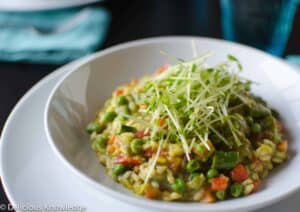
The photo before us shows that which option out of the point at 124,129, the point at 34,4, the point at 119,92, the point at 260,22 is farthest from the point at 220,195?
the point at 34,4

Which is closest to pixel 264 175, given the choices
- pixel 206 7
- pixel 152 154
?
pixel 152 154

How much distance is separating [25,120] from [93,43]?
0.77m

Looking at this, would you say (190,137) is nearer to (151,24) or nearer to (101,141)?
(101,141)

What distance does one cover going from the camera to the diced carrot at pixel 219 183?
1.78m

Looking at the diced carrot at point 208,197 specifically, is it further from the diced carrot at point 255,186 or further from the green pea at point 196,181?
the diced carrot at point 255,186

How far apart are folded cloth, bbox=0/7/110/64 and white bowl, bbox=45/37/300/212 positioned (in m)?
→ 0.38

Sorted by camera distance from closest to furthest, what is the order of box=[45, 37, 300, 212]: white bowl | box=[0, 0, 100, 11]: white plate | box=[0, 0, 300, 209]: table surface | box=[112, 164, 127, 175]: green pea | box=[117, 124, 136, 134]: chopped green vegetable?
box=[45, 37, 300, 212]: white bowl → box=[112, 164, 127, 175]: green pea → box=[117, 124, 136, 134]: chopped green vegetable → box=[0, 0, 300, 209]: table surface → box=[0, 0, 100, 11]: white plate

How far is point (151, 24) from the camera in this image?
312cm

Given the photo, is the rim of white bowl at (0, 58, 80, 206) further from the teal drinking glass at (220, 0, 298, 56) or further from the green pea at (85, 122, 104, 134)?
the teal drinking glass at (220, 0, 298, 56)

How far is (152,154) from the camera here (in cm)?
188

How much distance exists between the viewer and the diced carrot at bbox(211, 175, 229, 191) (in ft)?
5.83

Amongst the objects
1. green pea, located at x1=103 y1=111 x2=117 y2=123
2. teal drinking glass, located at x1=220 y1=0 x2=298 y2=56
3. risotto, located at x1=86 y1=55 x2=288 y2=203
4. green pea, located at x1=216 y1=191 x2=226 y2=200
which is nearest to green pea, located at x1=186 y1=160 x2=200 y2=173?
risotto, located at x1=86 y1=55 x2=288 y2=203

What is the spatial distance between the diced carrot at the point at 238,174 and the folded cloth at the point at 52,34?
122 centimetres

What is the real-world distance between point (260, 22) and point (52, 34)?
3.75ft
